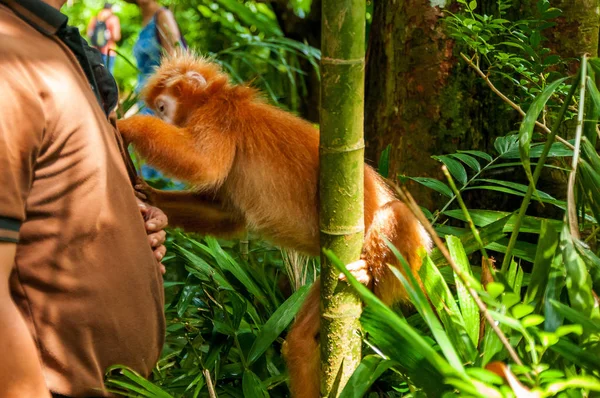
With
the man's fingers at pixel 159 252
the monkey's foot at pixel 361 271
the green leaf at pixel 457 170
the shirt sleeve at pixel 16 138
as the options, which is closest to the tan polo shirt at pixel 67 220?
the shirt sleeve at pixel 16 138

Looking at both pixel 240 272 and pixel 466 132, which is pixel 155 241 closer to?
pixel 240 272

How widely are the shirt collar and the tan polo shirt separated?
0.06 feet

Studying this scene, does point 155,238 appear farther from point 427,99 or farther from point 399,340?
point 427,99

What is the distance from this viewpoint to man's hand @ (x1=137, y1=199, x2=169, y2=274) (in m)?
2.11

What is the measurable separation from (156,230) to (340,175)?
623 millimetres

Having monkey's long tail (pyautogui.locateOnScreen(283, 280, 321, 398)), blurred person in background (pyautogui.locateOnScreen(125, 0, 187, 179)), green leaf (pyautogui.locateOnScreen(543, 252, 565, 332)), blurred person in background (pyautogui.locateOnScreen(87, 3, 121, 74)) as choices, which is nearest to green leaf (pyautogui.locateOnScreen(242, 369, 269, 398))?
monkey's long tail (pyautogui.locateOnScreen(283, 280, 321, 398))

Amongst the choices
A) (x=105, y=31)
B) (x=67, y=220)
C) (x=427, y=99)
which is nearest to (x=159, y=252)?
(x=67, y=220)

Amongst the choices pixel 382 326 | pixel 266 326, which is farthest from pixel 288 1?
pixel 382 326

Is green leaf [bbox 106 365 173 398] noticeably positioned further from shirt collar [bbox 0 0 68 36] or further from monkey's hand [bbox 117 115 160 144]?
monkey's hand [bbox 117 115 160 144]

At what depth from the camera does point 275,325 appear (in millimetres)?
2803

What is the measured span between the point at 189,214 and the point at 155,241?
0.92 meters

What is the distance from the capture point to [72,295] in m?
1.63

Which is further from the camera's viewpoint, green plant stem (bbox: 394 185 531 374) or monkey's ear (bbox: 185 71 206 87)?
monkey's ear (bbox: 185 71 206 87)

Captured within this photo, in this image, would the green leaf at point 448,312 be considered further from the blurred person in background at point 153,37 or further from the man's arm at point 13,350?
the blurred person in background at point 153,37
